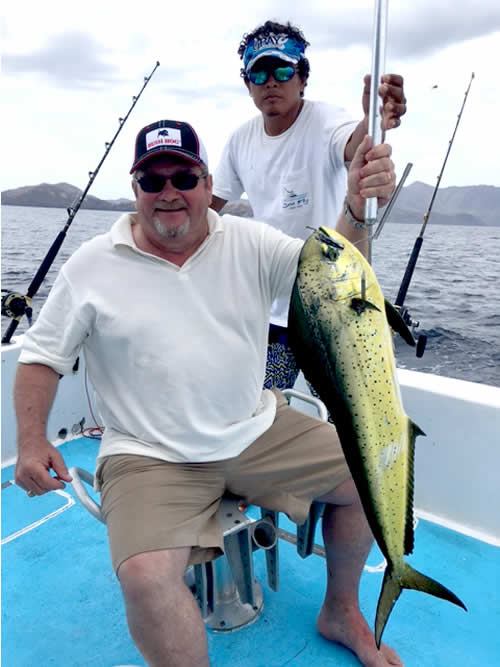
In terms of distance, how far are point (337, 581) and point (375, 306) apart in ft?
3.90

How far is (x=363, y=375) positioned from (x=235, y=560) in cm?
94

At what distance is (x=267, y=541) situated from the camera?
6.47 ft

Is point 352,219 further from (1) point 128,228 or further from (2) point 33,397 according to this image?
(2) point 33,397

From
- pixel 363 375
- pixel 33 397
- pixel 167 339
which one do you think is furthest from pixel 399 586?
pixel 33 397

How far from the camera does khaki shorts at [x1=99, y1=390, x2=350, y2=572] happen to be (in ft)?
5.37

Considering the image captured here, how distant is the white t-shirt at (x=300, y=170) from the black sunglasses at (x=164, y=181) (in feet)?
1.89

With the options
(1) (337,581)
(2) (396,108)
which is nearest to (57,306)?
(2) (396,108)

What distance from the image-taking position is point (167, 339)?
71.6 inches

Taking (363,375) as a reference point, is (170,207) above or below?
above

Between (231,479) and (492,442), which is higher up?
(231,479)

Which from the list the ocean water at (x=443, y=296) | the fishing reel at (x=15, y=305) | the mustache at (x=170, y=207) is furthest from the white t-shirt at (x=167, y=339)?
the ocean water at (x=443, y=296)

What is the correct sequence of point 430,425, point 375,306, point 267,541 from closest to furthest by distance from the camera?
point 375,306, point 267,541, point 430,425

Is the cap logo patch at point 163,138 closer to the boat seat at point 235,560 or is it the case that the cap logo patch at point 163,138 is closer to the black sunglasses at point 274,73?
the black sunglasses at point 274,73

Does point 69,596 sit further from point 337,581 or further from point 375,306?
point 375,306
